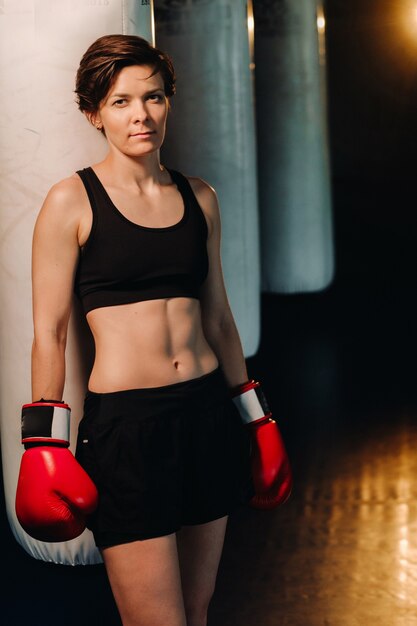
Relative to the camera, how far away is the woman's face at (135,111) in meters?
1.70

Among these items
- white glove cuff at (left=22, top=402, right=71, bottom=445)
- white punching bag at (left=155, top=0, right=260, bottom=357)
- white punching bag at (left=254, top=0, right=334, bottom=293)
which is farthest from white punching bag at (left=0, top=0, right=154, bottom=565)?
white punching bag at (left=254, top=0, right=334, bottom=293)

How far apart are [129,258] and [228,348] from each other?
36 centimetres

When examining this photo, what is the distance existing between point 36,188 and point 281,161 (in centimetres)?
497

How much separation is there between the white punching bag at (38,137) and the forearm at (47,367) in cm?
49

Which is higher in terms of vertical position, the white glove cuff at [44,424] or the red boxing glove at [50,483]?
the white glove cuff at [44,424]

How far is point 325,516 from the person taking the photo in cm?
295

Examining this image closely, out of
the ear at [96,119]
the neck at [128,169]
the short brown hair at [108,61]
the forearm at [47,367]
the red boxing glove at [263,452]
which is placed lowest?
the red boxing glove at [263,452]

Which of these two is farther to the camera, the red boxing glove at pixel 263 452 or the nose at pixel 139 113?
the red boxing glove at pixel 263 452

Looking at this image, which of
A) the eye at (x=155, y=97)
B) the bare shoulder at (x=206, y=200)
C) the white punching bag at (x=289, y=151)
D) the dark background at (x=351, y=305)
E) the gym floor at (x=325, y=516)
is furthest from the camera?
the white punching bag at (x=289, y=151)

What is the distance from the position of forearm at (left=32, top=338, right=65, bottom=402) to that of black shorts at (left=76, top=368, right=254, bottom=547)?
0.08m

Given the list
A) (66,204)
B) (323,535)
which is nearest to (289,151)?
(323,535)

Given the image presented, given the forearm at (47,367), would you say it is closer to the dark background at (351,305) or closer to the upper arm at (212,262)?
the upper arm at (212,262)

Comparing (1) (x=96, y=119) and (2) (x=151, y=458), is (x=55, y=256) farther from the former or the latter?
(2) (x=151, y=458)

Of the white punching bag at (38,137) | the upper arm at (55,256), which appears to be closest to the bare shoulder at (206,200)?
the upper arm at (55,256)
